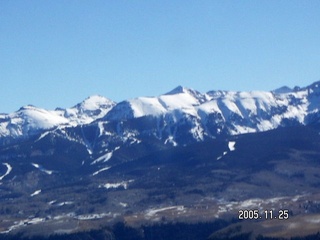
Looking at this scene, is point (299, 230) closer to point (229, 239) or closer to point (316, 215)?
point (229, 239)

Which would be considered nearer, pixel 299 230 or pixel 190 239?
pixel 299 230

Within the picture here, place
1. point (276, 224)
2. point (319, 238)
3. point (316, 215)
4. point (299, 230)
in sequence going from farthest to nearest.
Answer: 1. point (316, 215)
2. point (276, 224)
3. point (299, 230)
4. point (319, 238)

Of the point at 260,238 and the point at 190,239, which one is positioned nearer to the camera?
the point at 260,238

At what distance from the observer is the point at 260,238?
160 m

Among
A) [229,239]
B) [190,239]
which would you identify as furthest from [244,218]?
[229,239]

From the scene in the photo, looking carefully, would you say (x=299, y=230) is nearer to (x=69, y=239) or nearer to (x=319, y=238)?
(x=319, y=238)

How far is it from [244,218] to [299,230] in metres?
34.9

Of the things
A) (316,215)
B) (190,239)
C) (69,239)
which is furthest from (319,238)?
(69,239)

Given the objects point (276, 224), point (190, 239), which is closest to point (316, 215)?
point (276, 224)

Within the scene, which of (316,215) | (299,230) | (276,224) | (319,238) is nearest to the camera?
(319,238)

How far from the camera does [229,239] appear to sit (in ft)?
544

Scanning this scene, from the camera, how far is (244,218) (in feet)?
655

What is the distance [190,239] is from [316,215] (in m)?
30.9

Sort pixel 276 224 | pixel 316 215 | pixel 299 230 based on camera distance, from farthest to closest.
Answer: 1. pixel 316 215
2. pixel 276 224
3. pixel 299 230
